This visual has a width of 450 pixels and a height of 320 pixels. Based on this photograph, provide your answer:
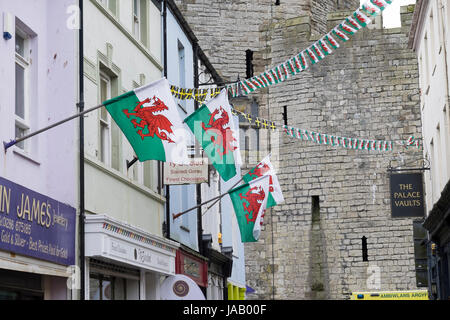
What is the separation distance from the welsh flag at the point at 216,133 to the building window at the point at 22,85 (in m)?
2.83

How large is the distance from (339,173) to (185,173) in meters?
22.4

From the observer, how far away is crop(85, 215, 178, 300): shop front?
44.5 feet

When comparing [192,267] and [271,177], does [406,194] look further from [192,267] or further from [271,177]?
[192,267]

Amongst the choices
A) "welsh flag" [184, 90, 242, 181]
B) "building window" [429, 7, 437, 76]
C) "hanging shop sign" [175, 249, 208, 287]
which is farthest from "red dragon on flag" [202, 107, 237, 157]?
"building window" [429, 7, 437, 76]

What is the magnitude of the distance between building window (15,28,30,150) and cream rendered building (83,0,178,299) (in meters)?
1.43

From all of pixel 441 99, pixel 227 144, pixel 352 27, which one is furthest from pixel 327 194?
pixel 227 144

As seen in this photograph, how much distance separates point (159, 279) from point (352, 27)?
539cm

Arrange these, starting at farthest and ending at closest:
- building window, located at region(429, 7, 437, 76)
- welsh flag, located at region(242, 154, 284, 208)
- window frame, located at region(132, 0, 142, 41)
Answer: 1. building window, located at region(429, 7, 437, 76)
2. welsh flag, located at region(242, 154, 284, 208)
3. window frame, located at region(132, 0, 142, 41)

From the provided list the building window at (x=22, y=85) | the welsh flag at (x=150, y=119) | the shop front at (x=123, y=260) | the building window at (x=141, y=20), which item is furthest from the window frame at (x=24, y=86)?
the building window at (x=141, y=20)

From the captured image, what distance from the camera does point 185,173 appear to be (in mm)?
17391

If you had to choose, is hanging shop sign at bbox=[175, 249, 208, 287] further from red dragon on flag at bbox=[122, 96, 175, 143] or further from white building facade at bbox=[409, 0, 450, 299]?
red dragon on flag at bbox=[122, 96, 175, 143]

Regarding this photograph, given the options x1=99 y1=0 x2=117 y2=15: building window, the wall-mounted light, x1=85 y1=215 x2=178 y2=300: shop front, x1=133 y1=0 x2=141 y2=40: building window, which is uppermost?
x1=133 y1=0 x2=141 y2=40: building window

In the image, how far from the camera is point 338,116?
130 ft

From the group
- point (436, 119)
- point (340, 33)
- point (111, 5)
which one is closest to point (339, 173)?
point (436, 119)
